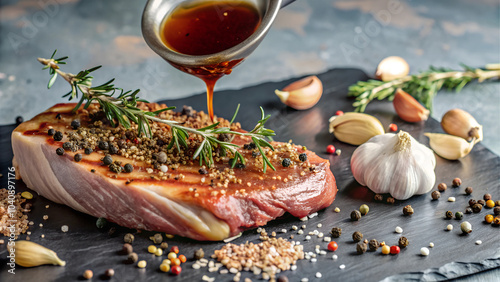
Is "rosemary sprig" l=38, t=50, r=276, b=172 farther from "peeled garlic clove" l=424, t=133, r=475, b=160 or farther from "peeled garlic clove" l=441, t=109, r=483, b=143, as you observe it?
"peeled garlic clove" l=441, t=109, r=483, b=143

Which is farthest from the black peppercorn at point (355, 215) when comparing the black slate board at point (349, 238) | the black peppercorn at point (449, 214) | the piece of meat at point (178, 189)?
the black peppercorn at point (449, 214)

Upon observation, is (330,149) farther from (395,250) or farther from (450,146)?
(395,250)

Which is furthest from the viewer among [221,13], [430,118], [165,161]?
[430,118]

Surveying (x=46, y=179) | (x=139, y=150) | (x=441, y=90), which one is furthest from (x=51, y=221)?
(x=441, y=90)

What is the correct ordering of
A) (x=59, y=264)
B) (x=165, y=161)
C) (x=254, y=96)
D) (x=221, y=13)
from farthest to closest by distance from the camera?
(x=254, y=96), (x=221, y=13), (x=165, y=161), (x=59, y=264)

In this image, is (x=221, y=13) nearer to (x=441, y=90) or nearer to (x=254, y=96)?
(x=254, y=96)

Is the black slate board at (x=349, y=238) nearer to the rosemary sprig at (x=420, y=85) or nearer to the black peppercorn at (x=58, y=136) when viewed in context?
the black peppercorn at (x=58, y=136)
